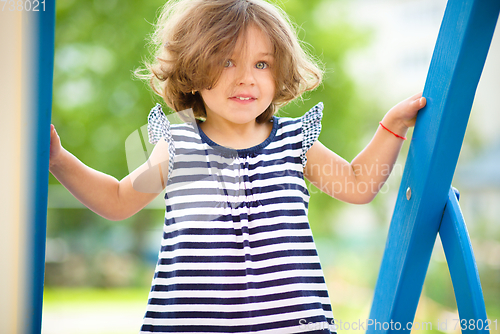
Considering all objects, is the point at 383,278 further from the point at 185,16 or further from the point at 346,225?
the point at 346,225

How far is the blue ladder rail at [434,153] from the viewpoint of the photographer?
1.54ft

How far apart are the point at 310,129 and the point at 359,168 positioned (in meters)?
0.10

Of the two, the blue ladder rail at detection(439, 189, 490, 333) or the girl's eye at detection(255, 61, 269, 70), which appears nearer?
the blue ladder rail at detection(439, 189, 490, 333)

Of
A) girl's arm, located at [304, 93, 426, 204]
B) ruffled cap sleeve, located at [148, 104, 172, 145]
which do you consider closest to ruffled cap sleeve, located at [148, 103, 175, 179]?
ruffled cap sleeve, located at [148, 104, 172, 145]

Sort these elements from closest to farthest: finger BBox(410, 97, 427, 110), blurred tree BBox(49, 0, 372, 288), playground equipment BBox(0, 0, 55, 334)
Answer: playground equipment BBox(0, 0, 55, 334) → finger BBox(410, 97, 427, 110) → blurred tree BBox(49, 0, 372, 288)

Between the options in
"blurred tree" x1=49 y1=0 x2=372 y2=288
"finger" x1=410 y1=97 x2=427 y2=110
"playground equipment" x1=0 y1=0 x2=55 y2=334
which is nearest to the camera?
"playground equipment" x1=0 y1=0 x2=55 y2=334

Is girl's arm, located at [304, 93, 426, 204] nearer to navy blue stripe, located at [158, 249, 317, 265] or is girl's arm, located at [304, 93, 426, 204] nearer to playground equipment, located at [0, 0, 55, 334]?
navy blue stripe, located at [158, 249, 317, 265]

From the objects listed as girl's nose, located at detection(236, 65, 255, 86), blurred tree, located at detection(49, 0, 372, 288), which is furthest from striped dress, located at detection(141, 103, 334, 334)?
blurred tree, located at detection(49, 0, 372, 288)

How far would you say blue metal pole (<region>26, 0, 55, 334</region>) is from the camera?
0.46 m

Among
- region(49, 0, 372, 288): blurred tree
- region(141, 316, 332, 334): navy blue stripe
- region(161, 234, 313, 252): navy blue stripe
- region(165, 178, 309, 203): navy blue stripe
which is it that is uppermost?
region(49, 0, 372, 288): blurred tree

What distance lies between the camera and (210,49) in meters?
0.60

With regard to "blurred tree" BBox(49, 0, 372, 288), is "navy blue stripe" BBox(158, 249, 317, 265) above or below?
below

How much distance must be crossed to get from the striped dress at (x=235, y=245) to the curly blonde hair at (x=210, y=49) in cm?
7

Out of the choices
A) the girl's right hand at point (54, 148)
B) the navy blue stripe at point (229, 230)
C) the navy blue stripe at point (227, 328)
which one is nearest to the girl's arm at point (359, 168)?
the navy blue stripe at point (229, 230)
